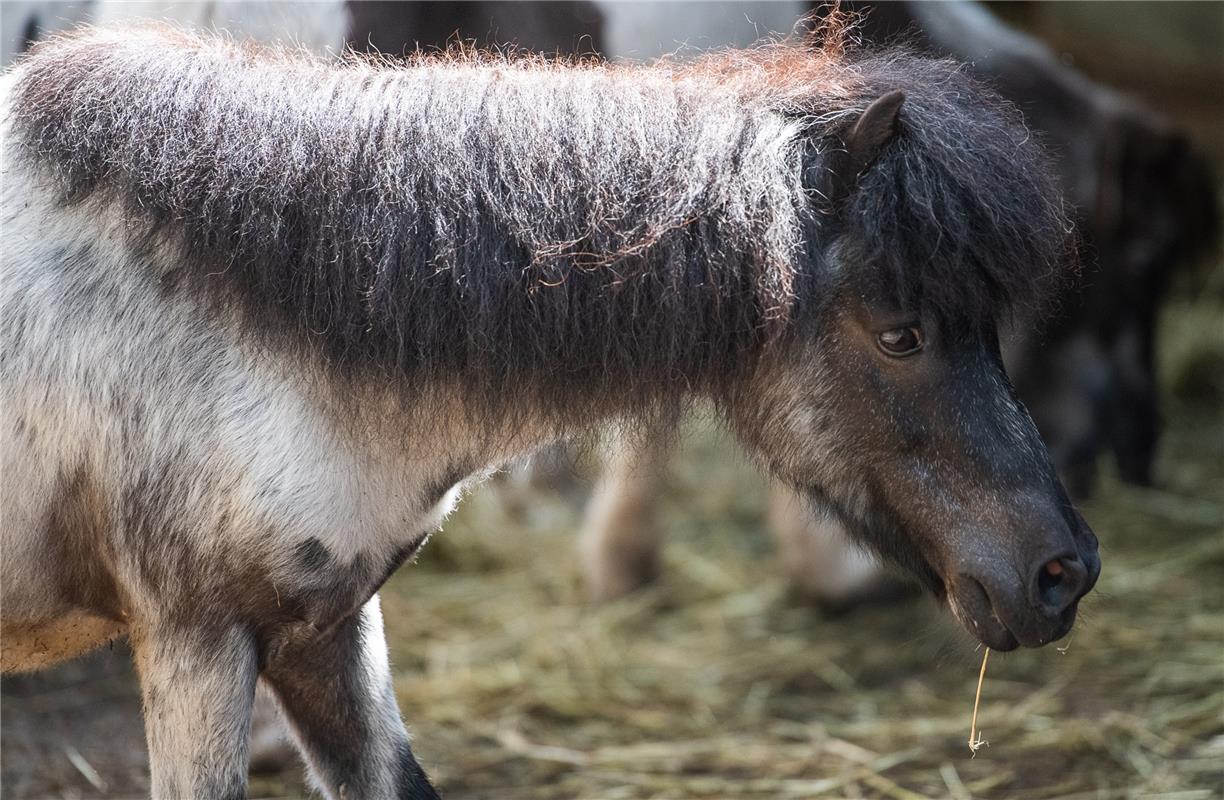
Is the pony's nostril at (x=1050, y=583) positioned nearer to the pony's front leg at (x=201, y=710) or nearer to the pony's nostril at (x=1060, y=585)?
the pony's nostril at (x=1060, y=585)

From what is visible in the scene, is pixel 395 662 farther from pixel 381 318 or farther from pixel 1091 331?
pixel 1091 331

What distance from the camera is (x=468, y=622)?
4.90m

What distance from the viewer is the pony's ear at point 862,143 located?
205cm

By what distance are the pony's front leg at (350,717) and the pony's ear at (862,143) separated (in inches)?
48.8

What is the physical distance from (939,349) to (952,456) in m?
0.19

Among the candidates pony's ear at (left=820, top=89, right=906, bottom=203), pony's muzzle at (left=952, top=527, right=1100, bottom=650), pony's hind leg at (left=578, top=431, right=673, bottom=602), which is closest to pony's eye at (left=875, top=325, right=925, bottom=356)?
pony's ear at (left=820, top=89, right=906, bottom=203)

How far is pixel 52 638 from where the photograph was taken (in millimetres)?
2465

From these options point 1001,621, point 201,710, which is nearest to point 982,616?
point 1001,621

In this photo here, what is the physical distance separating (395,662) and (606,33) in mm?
2397

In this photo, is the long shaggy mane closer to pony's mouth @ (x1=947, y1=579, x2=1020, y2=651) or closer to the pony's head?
the pony's head

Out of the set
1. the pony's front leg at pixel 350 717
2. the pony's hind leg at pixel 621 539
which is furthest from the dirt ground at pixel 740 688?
the pony's front leg at pixel 350 717

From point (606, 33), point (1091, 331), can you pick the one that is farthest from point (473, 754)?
point (1091, 331)

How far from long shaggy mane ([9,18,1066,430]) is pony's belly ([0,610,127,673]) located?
76 cm

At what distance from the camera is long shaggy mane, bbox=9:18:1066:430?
2.10 m
